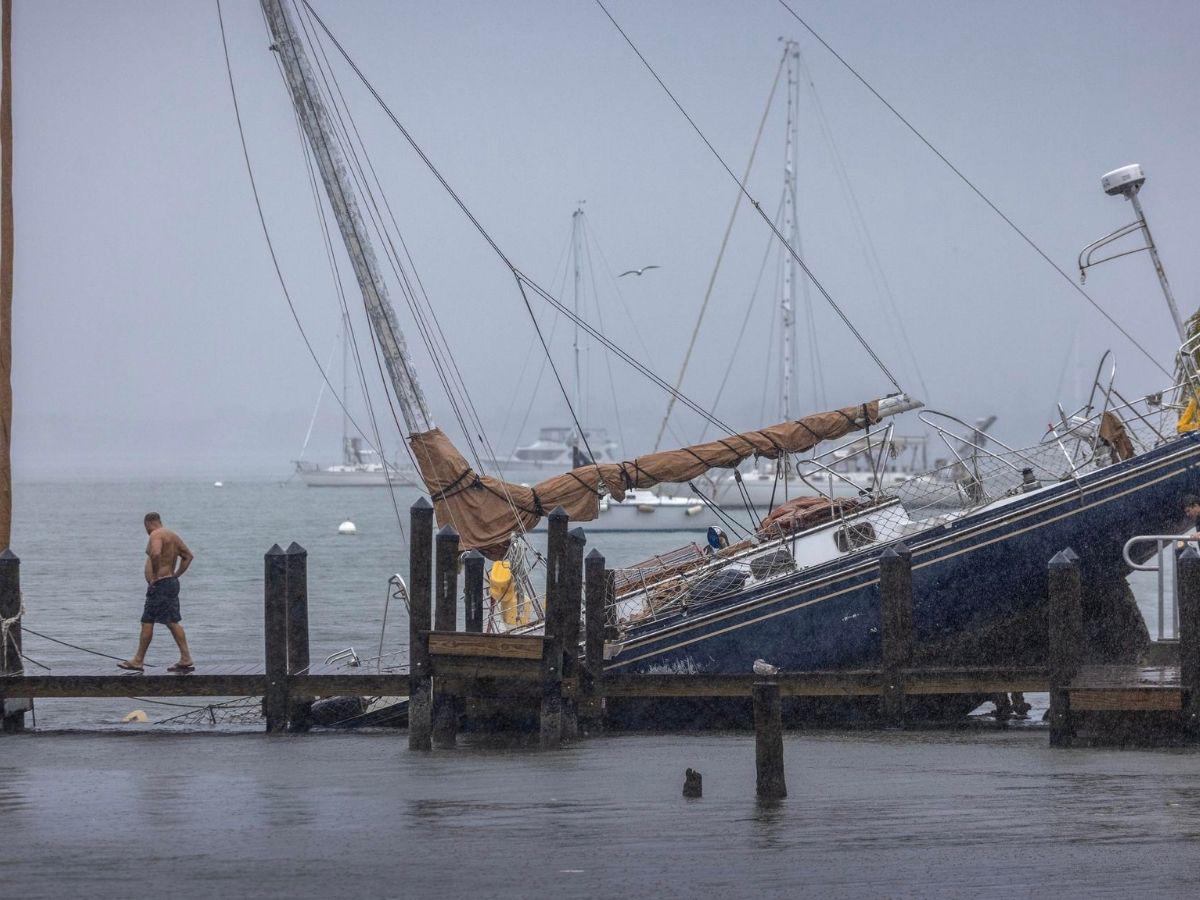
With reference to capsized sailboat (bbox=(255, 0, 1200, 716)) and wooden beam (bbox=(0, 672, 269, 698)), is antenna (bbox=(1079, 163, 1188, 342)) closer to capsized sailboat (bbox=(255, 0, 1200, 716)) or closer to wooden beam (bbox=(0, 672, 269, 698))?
capsized sailboat (bbox=(255, 0, 1200, 716))

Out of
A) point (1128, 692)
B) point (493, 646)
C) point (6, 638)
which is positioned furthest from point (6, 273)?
point (1128, 692)

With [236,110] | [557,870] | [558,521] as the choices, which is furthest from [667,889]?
[236,110]

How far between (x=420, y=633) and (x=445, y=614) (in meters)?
0.54

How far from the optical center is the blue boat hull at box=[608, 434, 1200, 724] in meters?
17.8

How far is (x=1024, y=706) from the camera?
20.2 metres

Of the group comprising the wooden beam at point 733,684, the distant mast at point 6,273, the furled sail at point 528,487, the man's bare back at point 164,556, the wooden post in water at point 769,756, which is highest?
the distant mast at point 6,273

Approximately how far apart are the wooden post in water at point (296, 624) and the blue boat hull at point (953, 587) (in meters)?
3.44

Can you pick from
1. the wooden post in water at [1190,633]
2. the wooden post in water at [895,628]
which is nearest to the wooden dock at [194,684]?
the wooden post in water at [895,628]

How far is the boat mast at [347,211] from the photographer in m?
20.1

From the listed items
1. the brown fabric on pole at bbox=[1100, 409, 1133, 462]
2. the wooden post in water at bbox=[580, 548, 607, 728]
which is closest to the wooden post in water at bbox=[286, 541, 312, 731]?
the wooden post in water at bbox=[580, 548, 607, 728]

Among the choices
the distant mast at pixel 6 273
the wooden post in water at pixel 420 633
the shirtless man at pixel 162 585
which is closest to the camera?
the wooden post in water at pixel 420 633

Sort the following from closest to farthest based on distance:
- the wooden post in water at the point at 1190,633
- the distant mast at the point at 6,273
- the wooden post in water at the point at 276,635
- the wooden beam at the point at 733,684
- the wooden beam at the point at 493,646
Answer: the wooden post in water at the point at 1190,633 → the wooden beam at the point at 493,646 → the wooden beam at the point at 733,684 → the wooden post in water at the point at 276,635 → the distant mast at the point at 6,273

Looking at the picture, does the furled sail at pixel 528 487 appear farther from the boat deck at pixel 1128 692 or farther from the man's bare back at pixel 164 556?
the boat deck at pixel 1128 692

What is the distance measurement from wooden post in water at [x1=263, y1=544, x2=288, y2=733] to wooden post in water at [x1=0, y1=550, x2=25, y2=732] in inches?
105
